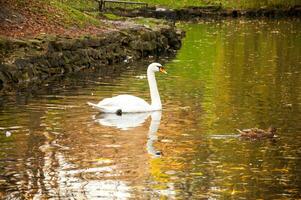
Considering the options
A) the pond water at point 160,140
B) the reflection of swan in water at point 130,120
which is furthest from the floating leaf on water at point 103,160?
the reflection of swan in water at point 130,120

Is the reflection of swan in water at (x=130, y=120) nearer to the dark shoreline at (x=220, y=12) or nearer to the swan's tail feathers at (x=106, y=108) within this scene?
the swan's tail feathers at (x=106, y=108)

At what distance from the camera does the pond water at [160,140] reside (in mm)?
13484

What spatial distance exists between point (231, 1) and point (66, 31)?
42146mm

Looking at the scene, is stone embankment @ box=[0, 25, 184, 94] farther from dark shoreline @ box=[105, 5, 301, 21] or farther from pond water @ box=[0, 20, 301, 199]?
dark shoreline @ box=[105, 5, 301, 21]

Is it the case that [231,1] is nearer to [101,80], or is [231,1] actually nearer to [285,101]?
[101,80]

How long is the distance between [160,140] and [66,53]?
1292 cm

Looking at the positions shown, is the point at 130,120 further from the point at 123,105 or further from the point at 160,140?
the point at 160,140

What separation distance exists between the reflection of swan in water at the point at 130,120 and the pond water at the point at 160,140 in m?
0.03

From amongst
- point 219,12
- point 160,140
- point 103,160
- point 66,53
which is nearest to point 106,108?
point 160,140

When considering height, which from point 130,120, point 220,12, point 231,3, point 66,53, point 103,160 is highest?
point 103,160

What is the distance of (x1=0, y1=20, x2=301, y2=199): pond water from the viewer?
44.2 feet

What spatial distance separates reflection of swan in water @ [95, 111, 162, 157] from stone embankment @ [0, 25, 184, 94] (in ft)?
18.4

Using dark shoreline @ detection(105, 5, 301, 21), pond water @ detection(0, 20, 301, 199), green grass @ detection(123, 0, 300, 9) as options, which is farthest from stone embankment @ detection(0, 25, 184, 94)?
green grass @ detection(123, 0, 300, 9)

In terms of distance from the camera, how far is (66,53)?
96.9ft
